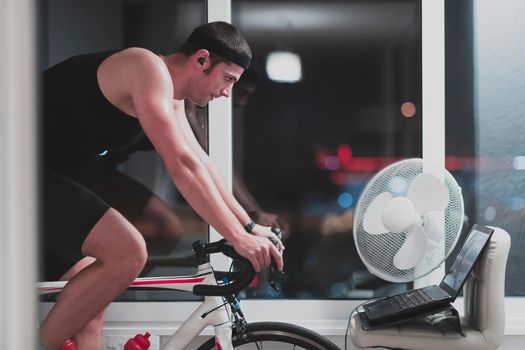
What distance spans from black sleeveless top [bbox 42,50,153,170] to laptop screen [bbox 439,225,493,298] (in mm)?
1108

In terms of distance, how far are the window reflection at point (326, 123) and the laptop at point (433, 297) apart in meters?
0.54

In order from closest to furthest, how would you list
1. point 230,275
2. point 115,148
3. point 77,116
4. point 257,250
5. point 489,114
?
point 257,250 → point 230,275 → point 77,116 → point 115,148 → point 489,114

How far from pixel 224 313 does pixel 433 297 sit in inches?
24.0

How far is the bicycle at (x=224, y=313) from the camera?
70.8 inches

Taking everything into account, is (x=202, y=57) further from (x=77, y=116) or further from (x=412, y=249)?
(x=412, y=249)

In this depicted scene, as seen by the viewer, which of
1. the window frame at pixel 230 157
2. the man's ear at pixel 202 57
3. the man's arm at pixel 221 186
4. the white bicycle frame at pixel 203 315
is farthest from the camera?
the window frame at pixel 230 157

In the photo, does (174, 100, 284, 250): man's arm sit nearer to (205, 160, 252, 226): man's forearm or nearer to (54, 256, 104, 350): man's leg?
(205, 160, 252, 226): man's forearm

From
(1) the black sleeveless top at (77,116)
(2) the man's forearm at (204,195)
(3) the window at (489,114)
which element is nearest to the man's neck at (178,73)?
(1) the black sleeveless top at (77,116)

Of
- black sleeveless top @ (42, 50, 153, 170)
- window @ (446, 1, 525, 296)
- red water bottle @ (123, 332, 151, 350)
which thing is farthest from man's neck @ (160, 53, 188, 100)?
window @ (446, 1, 525, 296)

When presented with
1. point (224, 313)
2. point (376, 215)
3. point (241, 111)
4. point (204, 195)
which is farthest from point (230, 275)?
point (241, 111)

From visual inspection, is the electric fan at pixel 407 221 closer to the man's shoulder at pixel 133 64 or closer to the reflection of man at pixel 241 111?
the reflection of man at pixel 241 111

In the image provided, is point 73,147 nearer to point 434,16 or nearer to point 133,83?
point 133,83

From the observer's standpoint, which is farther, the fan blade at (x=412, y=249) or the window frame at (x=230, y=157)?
the window frame at (x=230, y=157)

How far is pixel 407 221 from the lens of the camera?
184 centimetres
